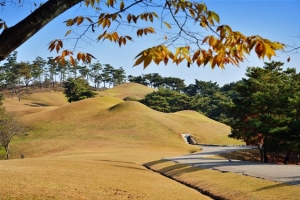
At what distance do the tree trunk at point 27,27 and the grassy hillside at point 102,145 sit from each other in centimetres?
1015

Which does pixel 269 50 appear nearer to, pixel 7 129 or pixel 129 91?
pixel 7 129

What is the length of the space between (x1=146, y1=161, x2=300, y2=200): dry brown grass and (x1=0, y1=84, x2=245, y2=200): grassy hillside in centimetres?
172

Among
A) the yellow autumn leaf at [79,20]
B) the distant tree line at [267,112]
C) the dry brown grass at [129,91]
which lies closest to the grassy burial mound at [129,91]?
the dry brown grass at [129,91]

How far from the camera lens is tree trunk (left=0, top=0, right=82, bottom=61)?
9.88 feet

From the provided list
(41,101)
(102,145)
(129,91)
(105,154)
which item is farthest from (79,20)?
(129,91)

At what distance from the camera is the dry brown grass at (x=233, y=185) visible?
12.9 metres

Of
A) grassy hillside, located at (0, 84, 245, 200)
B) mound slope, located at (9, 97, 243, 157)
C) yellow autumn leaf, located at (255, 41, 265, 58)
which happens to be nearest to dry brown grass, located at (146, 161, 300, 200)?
grassy hillside, located at (0, 84, 245, 200)

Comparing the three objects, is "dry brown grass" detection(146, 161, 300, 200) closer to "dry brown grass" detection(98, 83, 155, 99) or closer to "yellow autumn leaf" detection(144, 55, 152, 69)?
"yellow autumn leaf" detection(144, 55, 152, 69)

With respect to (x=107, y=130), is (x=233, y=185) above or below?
below

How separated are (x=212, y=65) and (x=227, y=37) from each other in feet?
1.12

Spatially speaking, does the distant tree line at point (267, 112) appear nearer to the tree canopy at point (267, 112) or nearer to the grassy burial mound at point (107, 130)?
the tree canopy at point (267, 112)

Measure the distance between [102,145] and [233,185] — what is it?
35077mm

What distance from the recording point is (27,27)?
3.04 meters

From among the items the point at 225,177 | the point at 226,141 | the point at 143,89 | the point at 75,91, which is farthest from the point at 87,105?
the point at 143,89
